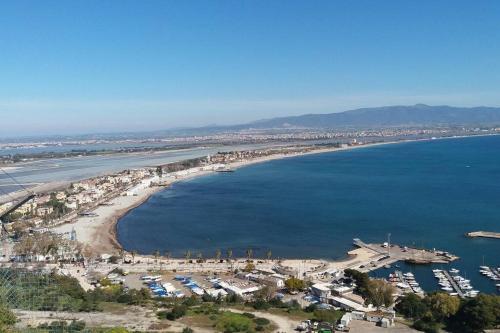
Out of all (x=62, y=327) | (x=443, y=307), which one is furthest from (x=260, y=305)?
(x=62, y=327)

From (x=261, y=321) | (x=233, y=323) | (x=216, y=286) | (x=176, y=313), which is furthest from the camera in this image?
(x=216, y=286)

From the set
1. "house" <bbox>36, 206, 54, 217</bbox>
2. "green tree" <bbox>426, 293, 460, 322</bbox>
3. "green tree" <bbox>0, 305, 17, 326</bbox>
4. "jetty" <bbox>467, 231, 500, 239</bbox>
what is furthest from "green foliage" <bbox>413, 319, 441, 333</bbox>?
"house" <bbox>36, 206, 54, 217</bbox>

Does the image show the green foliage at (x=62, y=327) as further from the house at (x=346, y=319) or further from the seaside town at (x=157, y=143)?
the seaside town at (x=157, y=143)

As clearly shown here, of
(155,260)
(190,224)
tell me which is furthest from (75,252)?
(190,224)

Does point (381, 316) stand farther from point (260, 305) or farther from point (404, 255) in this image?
point (404, 255)

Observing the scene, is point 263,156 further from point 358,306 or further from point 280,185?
point 358,306

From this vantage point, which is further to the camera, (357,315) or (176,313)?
(357,315)
